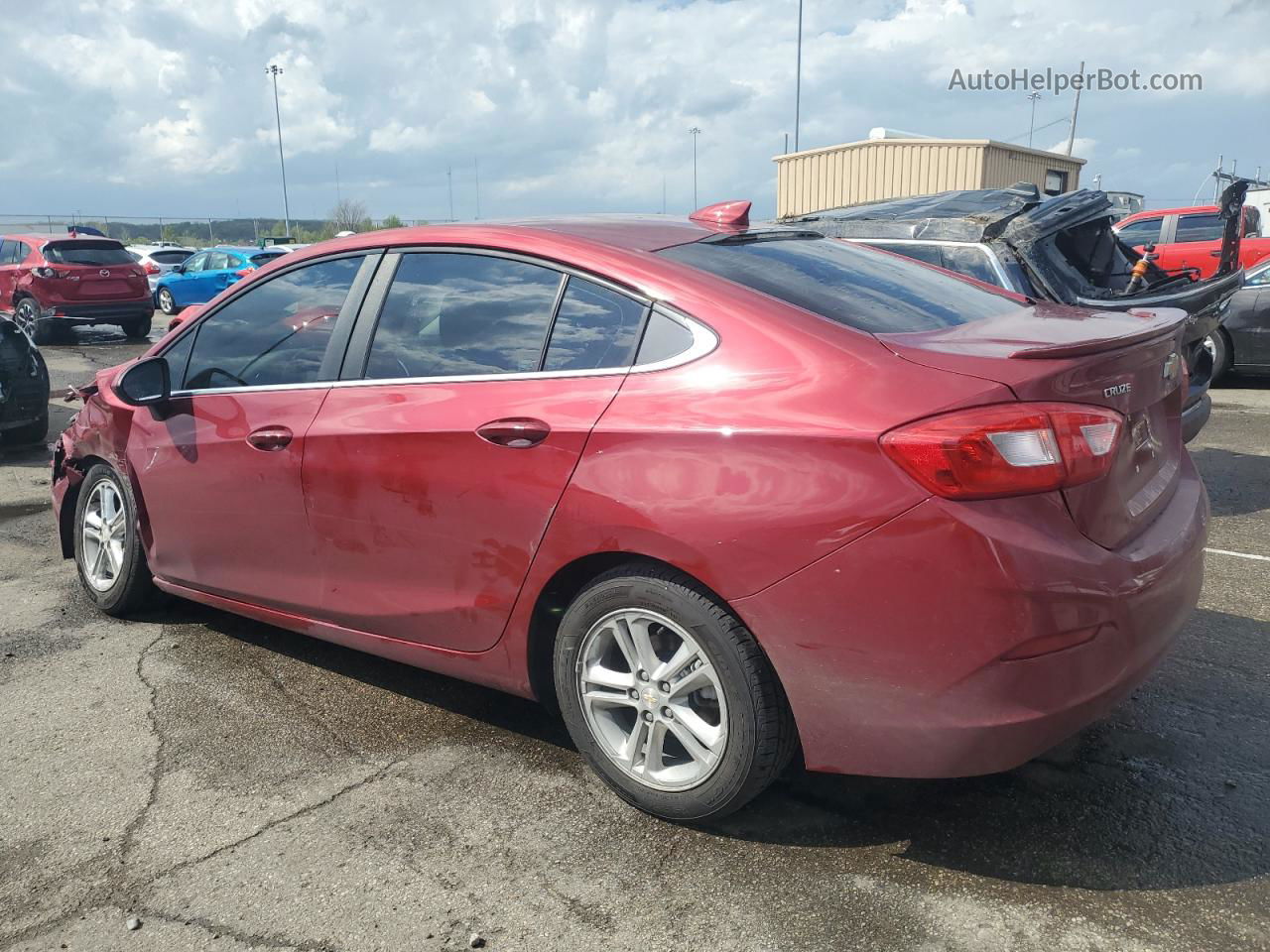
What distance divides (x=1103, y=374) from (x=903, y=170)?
16.3 meters

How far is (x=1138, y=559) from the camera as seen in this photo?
2.54 m

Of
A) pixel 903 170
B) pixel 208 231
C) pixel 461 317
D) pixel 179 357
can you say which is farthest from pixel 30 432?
pixel 208 231

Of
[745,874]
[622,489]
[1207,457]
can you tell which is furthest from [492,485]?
[1207,457]

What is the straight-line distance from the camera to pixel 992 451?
2328mm

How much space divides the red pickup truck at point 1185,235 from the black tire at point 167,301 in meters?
18.5

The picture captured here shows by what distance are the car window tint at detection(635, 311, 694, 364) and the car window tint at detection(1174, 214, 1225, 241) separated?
14321 mm

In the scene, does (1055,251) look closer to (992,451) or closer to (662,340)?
(662,340)

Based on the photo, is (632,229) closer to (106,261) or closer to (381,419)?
(381,419)

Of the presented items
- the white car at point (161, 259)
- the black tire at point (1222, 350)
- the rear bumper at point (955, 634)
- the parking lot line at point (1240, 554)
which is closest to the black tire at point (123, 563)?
the rear bumper at point (955, 634)

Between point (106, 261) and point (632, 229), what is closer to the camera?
point (632, 229)

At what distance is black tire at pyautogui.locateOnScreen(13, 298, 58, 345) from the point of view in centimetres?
1683

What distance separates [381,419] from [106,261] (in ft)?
54.2

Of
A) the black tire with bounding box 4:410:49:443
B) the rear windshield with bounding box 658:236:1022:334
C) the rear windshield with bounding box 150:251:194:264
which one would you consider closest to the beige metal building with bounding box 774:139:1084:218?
the black tire with bounding box 4:410:49:443

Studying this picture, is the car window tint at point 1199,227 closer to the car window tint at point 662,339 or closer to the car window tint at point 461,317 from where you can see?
the car window tint at point 461,317
